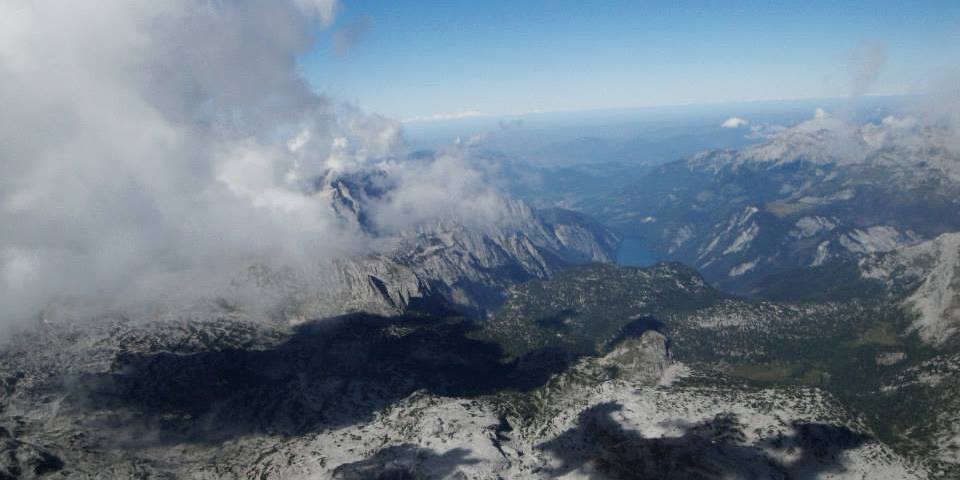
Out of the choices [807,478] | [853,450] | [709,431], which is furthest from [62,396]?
[853,450]

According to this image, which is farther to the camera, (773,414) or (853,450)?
(773,414)

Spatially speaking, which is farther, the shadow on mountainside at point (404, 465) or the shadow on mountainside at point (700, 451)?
the shadow on mountainside at point (404, 465)

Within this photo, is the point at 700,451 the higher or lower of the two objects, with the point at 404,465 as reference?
lower

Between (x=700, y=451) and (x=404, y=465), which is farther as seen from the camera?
(x=404, y=465)

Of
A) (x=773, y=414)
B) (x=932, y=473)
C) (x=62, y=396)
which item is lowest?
(x=932, y=473)

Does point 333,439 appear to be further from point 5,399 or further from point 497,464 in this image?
point 5,399

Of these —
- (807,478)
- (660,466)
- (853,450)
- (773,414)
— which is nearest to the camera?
(660,466)

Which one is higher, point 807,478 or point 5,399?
point 5,399

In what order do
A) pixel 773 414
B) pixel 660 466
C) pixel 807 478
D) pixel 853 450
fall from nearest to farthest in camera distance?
pixel 660 466 → pixel 807 478 → pixel 853 450 → pixel 773 414
